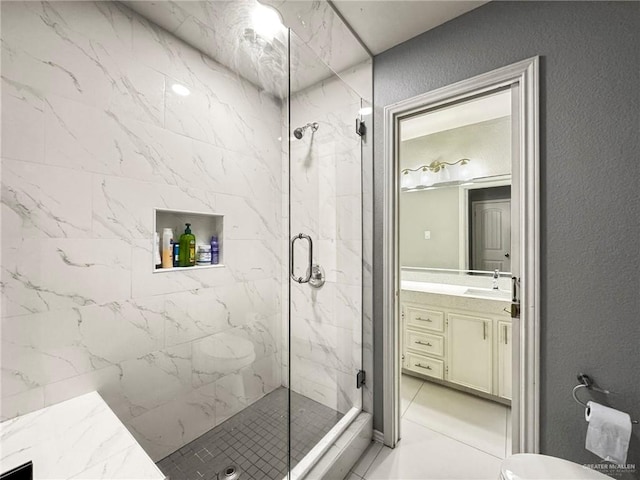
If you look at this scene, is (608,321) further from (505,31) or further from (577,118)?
(505,31)

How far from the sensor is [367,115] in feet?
6.20

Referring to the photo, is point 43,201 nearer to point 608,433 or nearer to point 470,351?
point 608,433

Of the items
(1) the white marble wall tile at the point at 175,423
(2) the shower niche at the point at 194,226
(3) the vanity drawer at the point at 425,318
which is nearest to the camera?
(1) the white marble wall tile at the point at 175,423

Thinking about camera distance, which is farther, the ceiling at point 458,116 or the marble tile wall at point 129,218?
the ceiling at point 458,116

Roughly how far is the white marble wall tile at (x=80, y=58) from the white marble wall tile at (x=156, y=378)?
1122 mm

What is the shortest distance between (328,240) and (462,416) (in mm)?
1721

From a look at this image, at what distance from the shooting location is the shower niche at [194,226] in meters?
1.34

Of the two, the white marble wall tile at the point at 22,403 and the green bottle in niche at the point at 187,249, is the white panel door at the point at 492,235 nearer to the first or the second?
the green bottle in niche at the point at 187,249

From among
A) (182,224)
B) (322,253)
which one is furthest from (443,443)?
(182,224)

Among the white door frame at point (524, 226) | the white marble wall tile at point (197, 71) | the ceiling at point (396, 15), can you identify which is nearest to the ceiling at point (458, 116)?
the ceiling at point (396, 15)

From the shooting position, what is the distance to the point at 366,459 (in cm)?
171

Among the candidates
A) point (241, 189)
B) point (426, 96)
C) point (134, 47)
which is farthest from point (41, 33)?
point (426, 96)

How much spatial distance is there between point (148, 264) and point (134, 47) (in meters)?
1.02

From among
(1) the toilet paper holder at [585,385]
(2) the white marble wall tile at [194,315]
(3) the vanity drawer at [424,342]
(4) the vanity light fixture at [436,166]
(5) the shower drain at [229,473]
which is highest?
(4) the vanity light fixture at [436,166]
